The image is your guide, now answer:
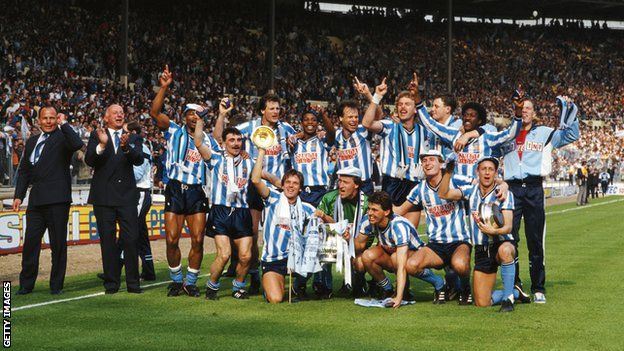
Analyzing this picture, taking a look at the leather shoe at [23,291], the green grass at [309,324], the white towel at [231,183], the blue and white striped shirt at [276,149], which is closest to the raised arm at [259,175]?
the white towel at [231,183]

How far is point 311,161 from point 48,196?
3.15 m

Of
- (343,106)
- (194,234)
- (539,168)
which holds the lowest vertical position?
(194,234)

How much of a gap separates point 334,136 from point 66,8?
2901 centimetres

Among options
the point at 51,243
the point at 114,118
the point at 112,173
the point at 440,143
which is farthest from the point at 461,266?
the point at 51,243

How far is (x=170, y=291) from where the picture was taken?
1089cm

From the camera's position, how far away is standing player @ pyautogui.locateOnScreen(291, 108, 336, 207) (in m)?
11.3

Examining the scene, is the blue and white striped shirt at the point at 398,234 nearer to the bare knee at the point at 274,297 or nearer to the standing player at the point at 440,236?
the standing player at the point at 440,236

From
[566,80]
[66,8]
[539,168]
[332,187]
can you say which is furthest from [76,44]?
[566,80]

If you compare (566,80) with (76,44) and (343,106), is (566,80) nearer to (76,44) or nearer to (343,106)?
(76,44)

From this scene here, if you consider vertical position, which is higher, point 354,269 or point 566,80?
point 566,80

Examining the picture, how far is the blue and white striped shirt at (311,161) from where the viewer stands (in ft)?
37.3

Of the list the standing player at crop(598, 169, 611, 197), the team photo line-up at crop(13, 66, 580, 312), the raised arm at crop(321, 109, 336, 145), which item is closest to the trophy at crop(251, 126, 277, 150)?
the team photo line-up at crop(13, 66, 580, 312)

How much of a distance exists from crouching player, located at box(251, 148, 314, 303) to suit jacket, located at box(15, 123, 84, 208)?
7.97 ft

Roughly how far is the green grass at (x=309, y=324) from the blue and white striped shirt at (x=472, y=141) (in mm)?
1575
